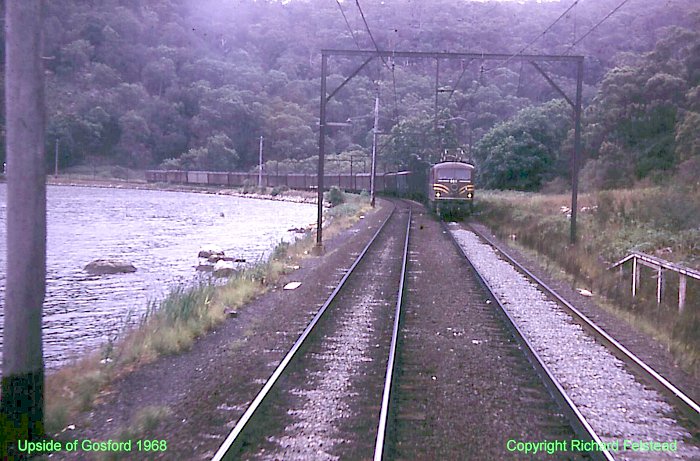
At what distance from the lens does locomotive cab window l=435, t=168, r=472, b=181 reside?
39.7 meters

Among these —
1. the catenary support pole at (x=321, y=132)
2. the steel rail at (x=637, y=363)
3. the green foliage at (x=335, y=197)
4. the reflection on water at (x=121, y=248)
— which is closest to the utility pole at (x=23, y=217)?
the reflection on water at (x=121, y=248)

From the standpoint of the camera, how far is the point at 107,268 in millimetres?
23734

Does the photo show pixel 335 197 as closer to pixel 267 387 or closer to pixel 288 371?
pixel 288 371

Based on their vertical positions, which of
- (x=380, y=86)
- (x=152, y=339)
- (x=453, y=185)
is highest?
(x=380, y=86)

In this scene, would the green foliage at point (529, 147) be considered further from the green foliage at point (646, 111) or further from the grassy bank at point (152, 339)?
the grassy bank at point (152, 339)

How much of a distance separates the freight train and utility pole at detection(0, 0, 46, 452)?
34.1m

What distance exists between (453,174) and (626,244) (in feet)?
61.7

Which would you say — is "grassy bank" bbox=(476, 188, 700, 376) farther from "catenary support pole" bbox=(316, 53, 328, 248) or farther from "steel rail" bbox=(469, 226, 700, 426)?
"catenary support pole" bbox=(316, 53, 328, 248)

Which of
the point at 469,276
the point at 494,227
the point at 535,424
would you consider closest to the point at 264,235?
the point at 494,227

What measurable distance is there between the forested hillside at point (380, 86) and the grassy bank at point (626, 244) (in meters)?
6.78

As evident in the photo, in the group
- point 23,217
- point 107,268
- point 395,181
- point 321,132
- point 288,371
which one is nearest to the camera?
point 23,217

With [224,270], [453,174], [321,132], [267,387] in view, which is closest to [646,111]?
[453,174]

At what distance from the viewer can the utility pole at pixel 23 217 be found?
20.6 feet

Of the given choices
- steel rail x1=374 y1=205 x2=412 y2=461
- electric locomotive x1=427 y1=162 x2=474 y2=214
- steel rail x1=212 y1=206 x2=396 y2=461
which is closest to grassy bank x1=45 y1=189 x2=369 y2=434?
steel rail x1=212 y1=206 x2=396 y2=461
